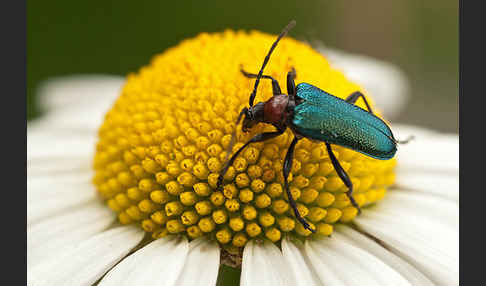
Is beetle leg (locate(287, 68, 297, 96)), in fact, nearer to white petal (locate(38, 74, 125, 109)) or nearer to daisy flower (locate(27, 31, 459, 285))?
daisy flower (locate(27, 31, 459, 285))

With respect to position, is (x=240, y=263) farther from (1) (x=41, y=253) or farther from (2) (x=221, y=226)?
(1) (x=41, y=253)

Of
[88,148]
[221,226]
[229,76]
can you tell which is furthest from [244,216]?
[88,148]

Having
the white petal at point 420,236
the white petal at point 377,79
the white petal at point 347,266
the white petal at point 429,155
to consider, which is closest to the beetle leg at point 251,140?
the white petal at point 347,266

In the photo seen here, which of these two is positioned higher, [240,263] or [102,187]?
[102,187]

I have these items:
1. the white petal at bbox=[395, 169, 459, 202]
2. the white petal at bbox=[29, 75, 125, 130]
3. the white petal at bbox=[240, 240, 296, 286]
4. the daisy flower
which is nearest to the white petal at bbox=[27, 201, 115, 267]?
the daisy flower

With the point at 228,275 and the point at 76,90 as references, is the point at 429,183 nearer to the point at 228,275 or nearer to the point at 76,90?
the point at 228,275
